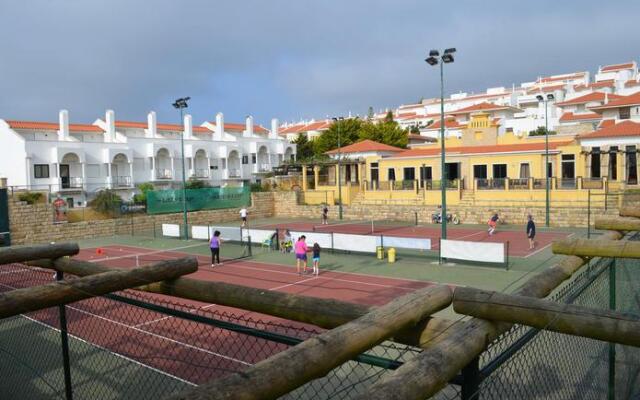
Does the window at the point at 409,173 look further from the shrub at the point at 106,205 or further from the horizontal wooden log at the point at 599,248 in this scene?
the horizontal wooden log at the point at 599,248

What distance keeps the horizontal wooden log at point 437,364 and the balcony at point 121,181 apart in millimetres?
57311

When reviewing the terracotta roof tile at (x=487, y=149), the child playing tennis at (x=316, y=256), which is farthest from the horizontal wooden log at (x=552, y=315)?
the terracotta roof tile at (x=487, y=149)

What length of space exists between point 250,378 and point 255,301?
1.58 metres

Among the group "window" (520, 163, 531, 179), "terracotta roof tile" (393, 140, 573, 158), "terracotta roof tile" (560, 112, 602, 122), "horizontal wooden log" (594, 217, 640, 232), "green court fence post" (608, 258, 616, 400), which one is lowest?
"green court fence post" (608, 258, 616, 400)

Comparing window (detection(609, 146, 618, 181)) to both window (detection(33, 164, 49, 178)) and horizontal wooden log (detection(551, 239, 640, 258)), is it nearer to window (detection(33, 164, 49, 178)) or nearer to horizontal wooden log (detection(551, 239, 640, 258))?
horizontal wooden log (detection(551, 239, 640, 258))

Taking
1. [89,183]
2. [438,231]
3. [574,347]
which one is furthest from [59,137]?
[574,347]

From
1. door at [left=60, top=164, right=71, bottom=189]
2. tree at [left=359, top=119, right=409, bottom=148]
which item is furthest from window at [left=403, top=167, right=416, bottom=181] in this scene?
door at [left=60, top=164, right=71, bottom=189]

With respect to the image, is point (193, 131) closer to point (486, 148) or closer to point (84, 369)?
point (486, 148)

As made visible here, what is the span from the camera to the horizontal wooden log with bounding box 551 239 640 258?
4918 mm

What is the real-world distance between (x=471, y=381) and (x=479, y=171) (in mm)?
44813

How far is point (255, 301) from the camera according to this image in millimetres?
3650

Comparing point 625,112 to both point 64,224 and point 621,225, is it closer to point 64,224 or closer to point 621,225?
point 64,224

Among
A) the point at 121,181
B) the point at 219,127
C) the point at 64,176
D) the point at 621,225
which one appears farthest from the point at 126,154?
the point at 621,225

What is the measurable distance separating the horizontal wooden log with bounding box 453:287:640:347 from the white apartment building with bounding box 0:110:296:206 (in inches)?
1660
